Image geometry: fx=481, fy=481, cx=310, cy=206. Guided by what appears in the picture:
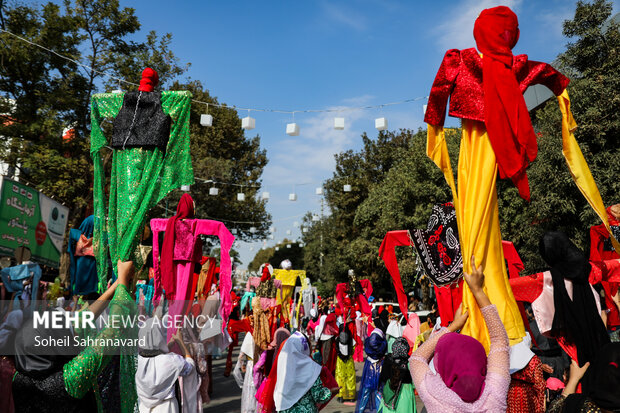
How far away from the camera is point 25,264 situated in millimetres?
6191

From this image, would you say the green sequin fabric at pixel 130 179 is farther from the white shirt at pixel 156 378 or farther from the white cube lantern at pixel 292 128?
the white cube lantern at pixel 292 128

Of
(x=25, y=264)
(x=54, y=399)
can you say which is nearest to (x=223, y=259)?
(x=25, y=264)

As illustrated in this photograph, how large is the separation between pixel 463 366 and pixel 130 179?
9.50 feet

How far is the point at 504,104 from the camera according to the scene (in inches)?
118

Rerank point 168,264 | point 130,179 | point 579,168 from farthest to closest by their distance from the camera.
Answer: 1. point 168,264
2. point 130,179
3. point 579,168

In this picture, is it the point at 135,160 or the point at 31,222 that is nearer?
the point at 135,160

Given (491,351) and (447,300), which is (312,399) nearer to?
(447,300)

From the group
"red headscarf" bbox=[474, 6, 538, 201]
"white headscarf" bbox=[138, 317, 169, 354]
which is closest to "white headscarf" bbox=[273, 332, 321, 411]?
"white headscarf" bbox=[138, 317, 169, 354]

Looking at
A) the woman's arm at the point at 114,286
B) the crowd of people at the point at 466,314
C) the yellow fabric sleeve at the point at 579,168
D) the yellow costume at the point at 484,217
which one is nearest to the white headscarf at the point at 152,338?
the crowd of people at the point at 466,314

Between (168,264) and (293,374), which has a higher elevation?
(168,264)

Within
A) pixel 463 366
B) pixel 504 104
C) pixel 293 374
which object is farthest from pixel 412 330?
pixel 463 366

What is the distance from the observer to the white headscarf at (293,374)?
4.79m

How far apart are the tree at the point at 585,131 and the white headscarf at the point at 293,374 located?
10.4 m

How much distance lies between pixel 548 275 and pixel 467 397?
169cm
